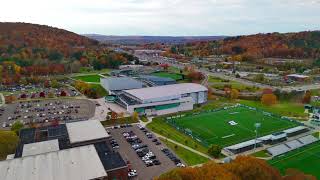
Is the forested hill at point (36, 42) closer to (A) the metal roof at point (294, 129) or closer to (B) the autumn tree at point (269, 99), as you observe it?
(B) the autumn tree at point (269, 99)

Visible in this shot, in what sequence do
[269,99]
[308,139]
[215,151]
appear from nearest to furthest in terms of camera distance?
[215,151], [308,139], [269,99]

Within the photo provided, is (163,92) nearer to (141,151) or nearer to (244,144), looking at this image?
(141,151)

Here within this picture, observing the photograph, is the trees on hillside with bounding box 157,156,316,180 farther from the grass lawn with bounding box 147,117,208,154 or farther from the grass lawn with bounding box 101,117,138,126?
the grass lawn with bounding box 101,117,138,126

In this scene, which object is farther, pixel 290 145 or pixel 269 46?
pixel 269 46

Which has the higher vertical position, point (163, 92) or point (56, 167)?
point (163, 92)

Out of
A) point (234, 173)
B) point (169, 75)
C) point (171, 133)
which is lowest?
point (171, 133)

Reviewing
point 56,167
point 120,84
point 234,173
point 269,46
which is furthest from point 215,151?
point 269,46

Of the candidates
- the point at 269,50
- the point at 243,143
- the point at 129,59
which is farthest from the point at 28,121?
the point at 269,50

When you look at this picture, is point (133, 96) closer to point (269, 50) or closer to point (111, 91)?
point (111, 91)

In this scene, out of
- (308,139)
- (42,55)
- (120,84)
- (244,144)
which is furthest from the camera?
(42,55)
